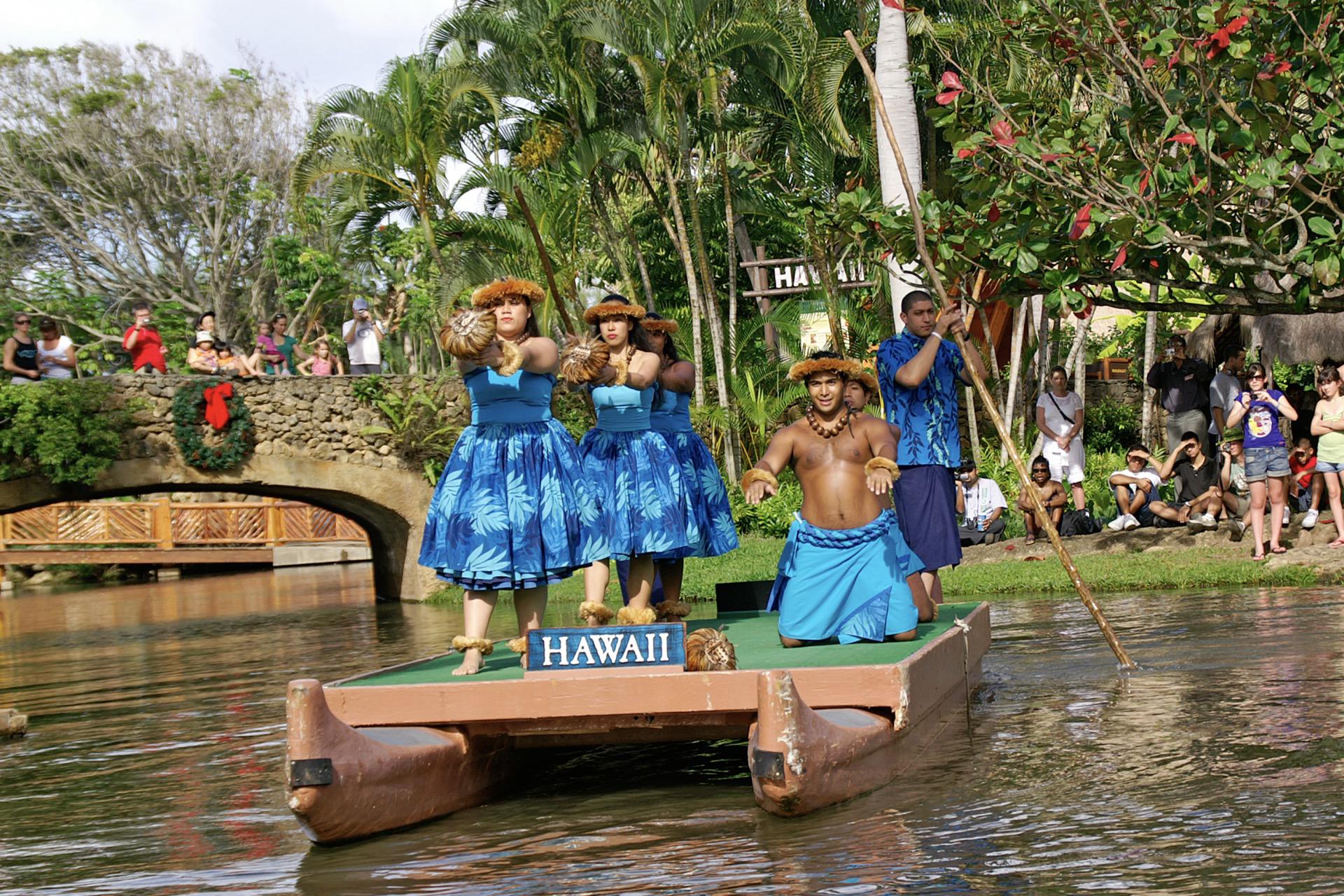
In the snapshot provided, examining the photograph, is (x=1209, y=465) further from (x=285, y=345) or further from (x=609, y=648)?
(x=285, y=345)

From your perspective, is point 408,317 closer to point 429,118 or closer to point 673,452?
point 429,118

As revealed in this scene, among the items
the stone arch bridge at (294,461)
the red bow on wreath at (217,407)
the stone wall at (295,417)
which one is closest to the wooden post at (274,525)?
the stone arch bridge at (294,461)

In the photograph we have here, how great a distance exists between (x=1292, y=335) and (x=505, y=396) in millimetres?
13309

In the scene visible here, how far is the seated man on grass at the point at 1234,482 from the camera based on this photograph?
1359cm

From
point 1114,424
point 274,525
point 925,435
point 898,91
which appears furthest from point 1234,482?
point 274,525

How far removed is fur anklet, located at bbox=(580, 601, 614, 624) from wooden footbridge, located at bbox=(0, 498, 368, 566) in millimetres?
23015

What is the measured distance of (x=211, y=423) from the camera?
16891 mm

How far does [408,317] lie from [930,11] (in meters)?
12.8

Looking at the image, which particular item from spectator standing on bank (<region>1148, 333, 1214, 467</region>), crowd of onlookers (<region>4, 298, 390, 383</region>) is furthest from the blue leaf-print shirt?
crowd of onlookers (<region>4, 298, 390, 383</region>)

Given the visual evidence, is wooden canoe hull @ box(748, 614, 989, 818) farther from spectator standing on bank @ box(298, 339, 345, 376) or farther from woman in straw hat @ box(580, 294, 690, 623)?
spectator standing on bank @ box(298, 339, 345, 376)

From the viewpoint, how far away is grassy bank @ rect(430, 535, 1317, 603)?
11.7 meters

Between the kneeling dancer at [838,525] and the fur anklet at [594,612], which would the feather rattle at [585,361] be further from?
the fur anklet at [594,612]

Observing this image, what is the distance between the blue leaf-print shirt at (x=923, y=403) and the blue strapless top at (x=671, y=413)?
983 millimetres

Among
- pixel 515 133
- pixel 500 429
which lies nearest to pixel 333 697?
pixel 500 429
